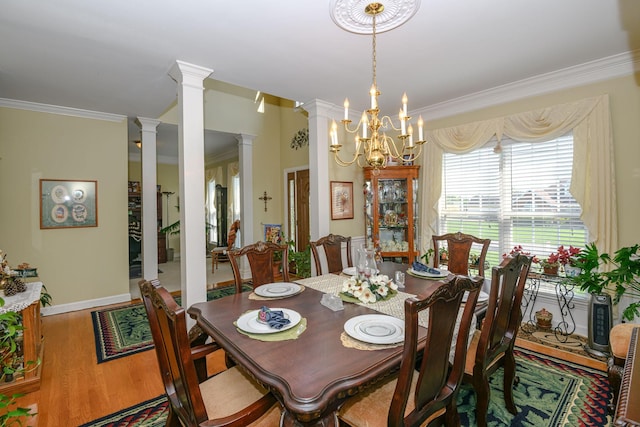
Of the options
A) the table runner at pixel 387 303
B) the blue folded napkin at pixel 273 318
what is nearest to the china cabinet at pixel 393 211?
the table runner at pixel 387 303

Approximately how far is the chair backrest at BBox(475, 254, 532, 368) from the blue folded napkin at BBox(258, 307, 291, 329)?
1.03m

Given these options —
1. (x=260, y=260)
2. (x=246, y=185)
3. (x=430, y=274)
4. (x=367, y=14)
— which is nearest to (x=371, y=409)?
(x=430, y=274)

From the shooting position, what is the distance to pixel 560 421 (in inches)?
74.8

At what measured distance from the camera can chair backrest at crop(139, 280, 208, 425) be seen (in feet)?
3.60

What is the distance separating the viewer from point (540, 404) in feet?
6.77

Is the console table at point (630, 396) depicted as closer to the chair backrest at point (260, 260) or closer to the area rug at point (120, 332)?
the chair backrest at point (260, 260)

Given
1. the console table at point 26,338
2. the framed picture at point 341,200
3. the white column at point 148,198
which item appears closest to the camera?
the console table at point 26,338

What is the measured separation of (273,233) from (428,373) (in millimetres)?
4775

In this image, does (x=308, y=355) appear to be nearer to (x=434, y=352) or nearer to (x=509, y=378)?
(x=434, y=352)

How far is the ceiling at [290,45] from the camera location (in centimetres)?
204

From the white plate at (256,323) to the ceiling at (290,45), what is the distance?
1.92m

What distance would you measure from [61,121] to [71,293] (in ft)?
7.42

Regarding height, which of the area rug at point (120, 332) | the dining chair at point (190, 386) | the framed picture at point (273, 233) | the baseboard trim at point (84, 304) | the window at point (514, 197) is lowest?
the area rug at point (120, 332)

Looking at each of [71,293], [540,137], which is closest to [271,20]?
[540,137]
